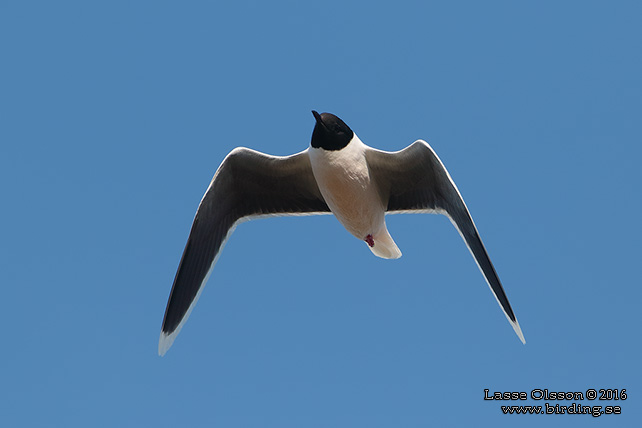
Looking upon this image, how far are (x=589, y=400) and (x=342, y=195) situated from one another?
320cm

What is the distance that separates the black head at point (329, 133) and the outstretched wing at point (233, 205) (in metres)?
0.44

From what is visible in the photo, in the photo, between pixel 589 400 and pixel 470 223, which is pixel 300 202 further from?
pixel 589 400

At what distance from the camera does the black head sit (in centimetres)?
870

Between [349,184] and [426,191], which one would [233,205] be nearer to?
[349,184]

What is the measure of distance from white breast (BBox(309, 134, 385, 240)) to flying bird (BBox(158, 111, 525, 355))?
1 cm

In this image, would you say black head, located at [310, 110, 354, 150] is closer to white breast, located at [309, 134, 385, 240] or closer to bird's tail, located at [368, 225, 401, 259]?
white breast, located at [309, 134, 385, 240]

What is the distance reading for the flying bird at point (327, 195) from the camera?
8.73 meters

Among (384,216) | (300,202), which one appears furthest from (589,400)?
(300,202)

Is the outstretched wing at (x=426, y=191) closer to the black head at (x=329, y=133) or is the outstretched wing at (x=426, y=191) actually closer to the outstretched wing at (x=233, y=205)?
the black head at (x=329, y=133)

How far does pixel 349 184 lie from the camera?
8.81 meters

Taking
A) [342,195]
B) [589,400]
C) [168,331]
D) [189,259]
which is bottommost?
[589,400]

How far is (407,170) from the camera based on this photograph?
9.05 metres

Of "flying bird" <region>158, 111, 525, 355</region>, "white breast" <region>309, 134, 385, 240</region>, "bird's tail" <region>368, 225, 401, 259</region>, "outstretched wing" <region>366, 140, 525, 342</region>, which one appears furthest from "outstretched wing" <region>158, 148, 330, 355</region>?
"outstretched wing" <region>366, 140, 525, 342</region>

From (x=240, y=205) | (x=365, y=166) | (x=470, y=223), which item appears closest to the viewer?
(x=470, y=223)
